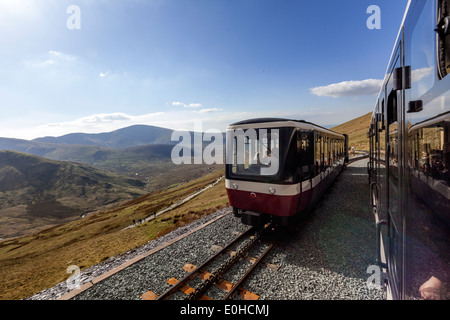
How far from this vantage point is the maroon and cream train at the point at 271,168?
6.52 metres

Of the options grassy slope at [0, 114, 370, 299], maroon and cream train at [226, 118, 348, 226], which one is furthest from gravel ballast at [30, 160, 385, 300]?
grassy slope at [0, 114, 370, 299]

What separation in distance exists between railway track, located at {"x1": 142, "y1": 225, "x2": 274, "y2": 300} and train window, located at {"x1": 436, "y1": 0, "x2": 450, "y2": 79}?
206 inches

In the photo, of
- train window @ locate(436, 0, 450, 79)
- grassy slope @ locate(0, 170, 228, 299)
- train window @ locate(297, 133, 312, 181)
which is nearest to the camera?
train window @ locate(436, 0, 450, 79)

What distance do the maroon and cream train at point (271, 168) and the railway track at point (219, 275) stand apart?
85cm

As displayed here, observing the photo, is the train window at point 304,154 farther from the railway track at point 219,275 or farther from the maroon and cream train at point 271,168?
the railway track at point 219,275

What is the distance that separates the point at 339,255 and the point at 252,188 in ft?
11.2

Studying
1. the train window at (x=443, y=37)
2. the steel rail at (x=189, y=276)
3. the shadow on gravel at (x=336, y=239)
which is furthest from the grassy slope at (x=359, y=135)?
the train window at (x=443, y=37)

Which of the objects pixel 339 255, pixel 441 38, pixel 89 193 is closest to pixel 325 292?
pixel 339 255

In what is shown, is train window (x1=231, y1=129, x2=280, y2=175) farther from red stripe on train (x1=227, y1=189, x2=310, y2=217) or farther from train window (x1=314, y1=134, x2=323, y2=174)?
train window (x1=314, y1=134, x2=323, y2=174)

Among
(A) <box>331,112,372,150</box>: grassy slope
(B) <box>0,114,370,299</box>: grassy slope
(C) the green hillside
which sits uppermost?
(A) <box>331,112,372,150</box>: grassy slope

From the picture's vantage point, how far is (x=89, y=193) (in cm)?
15962

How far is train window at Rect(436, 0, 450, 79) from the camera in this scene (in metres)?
1.80

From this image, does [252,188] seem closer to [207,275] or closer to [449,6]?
[207,275]
